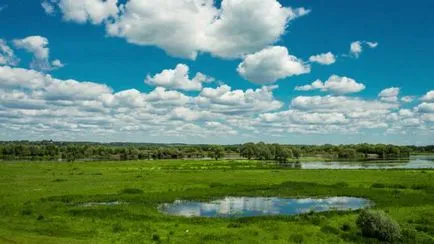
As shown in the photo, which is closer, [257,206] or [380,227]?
[380,227]

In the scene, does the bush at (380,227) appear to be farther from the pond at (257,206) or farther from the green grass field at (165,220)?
the pond at (257,206)

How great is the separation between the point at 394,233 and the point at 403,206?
14628 mm

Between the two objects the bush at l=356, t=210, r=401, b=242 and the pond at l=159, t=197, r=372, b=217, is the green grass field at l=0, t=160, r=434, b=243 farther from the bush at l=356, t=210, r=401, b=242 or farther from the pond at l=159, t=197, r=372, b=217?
the pond at l=159, t=197, r=372, b=217

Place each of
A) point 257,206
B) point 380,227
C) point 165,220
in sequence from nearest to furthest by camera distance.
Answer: point 380,227 → point 165,220 → point 257,206

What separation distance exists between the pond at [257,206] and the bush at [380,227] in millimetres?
11716

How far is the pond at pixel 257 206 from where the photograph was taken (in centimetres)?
3897

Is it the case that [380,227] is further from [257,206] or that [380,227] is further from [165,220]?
[257,206]

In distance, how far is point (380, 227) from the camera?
2680 cm

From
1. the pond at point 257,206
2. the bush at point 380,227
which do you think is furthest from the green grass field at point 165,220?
the pond at point 257,206

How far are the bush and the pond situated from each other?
11716 mm

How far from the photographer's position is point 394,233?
26578 millimetres

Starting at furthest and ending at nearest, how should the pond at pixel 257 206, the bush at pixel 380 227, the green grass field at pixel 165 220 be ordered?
the pond at pixel 257 206
the green grass field at pixel 165 220
the bush at pixel 380 227

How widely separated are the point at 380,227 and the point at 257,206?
17583 mm

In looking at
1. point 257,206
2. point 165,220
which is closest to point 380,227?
point 165,220
